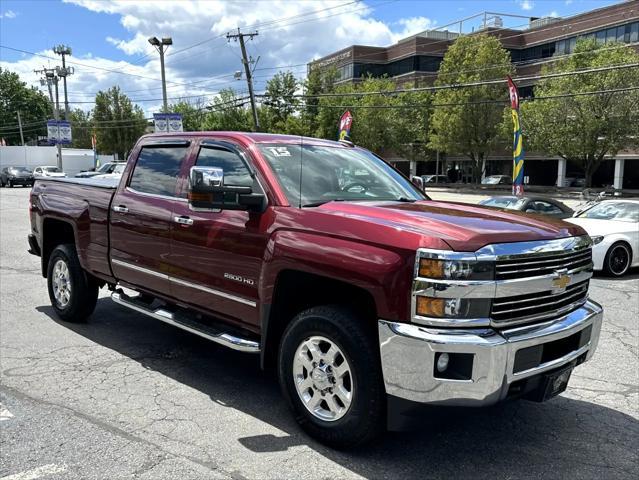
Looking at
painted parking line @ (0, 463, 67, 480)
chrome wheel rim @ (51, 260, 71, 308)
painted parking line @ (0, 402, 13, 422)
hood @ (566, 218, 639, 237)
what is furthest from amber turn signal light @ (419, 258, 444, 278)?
hood @ (566, 218, 639, 237)

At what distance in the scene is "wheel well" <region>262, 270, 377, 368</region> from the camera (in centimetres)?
339

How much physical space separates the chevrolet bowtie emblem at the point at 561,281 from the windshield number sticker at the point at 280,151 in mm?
2125

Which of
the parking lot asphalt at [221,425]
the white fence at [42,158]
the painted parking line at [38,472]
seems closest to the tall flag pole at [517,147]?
the parking lot asphalt at [221,425]

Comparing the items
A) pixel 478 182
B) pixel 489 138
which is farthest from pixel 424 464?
pixel 478 182

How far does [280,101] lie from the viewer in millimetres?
54625

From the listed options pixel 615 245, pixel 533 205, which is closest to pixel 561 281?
pixel 615 245

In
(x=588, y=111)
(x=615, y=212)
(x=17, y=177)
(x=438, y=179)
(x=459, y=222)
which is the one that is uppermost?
(x=588, y=111)

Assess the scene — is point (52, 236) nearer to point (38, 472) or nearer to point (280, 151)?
point (280, 151)

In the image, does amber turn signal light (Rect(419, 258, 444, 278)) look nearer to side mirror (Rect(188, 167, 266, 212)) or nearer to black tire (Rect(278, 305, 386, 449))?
black tire (Rect(278, 305, 386, 449))

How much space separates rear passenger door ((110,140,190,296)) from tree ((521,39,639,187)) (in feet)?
124

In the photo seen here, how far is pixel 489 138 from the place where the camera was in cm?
4884

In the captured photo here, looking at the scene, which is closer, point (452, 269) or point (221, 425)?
point (452, 269)

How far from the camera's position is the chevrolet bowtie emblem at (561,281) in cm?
327

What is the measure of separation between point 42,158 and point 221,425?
61.1 meters
